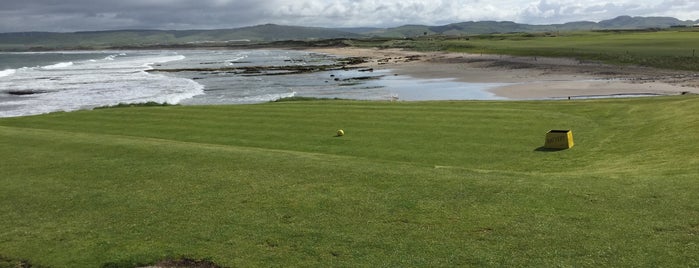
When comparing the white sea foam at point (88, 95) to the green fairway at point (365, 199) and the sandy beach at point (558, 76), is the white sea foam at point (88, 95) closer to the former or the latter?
the green fairway at point (365, 199)

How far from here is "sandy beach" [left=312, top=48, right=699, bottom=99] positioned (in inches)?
1889

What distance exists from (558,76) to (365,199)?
2313 inches

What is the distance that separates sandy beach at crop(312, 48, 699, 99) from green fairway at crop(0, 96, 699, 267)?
27.9 metres

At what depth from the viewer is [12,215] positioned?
11.9 m

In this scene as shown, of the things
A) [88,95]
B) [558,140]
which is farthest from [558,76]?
[88,95]

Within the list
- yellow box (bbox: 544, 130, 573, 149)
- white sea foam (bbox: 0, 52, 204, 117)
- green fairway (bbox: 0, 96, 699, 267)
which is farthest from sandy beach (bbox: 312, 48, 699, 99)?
white sea foam (bbox: 0, 52, 204, 117)

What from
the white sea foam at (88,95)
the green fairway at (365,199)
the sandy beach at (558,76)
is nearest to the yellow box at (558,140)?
the green fairway at (365,199)

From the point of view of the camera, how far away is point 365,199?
11.9m

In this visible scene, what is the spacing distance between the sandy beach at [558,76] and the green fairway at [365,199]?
91.6 ft

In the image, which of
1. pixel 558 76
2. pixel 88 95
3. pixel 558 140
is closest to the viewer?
pixel 558 140

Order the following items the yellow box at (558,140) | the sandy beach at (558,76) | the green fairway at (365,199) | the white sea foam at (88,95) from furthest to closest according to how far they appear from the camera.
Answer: the sandy beach at (558,76) < the white sea foam at (88,95) < the yellow box at (558,140) < the green fairway at (365,199)

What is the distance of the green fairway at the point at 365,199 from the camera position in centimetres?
914

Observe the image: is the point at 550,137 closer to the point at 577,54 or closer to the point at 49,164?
the point at 49,164

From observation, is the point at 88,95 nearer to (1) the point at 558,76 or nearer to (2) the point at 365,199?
(2) the point at 365,199
